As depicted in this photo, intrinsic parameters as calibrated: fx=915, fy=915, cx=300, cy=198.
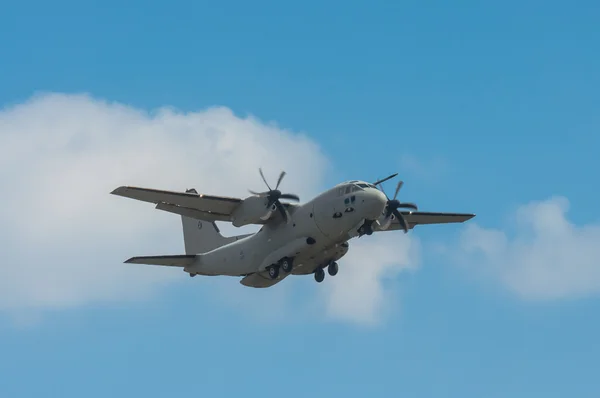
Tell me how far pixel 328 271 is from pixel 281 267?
8.04ft

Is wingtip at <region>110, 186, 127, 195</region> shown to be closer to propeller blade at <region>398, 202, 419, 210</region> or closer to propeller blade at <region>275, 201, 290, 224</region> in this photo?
propeller blade at <region>275, 201, 290, 224</region>

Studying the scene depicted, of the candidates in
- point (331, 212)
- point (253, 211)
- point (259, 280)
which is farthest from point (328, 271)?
point (253, 211)

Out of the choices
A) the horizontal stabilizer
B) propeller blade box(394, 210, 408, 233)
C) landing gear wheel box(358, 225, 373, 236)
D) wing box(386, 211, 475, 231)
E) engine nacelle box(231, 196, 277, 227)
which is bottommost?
landing gear wheel box(358, 225, 373, 236)

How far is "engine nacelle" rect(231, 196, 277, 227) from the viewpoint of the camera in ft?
144

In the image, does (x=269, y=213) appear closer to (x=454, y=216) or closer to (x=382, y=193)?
(x=382, y=193)

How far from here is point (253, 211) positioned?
44.1 metres

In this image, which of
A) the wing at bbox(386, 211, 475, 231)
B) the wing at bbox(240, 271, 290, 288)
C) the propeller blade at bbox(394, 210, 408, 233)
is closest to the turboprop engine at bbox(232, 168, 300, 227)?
the wing at bbox(240, 271, 290, 288)

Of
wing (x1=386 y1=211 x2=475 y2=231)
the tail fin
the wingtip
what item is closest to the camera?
the wingtip

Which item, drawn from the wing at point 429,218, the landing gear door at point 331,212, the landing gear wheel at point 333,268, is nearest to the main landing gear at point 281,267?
the landing gear wheel at point 333,268

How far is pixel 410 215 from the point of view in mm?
49625

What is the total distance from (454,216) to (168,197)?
16704 millimetres

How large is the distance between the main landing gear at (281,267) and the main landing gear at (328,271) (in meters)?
1.58

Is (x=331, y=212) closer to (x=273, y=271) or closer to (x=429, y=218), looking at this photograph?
(x=273, y=271)

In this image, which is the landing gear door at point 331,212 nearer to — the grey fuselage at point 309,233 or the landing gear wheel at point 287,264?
the grey fuselage at point 309,233
